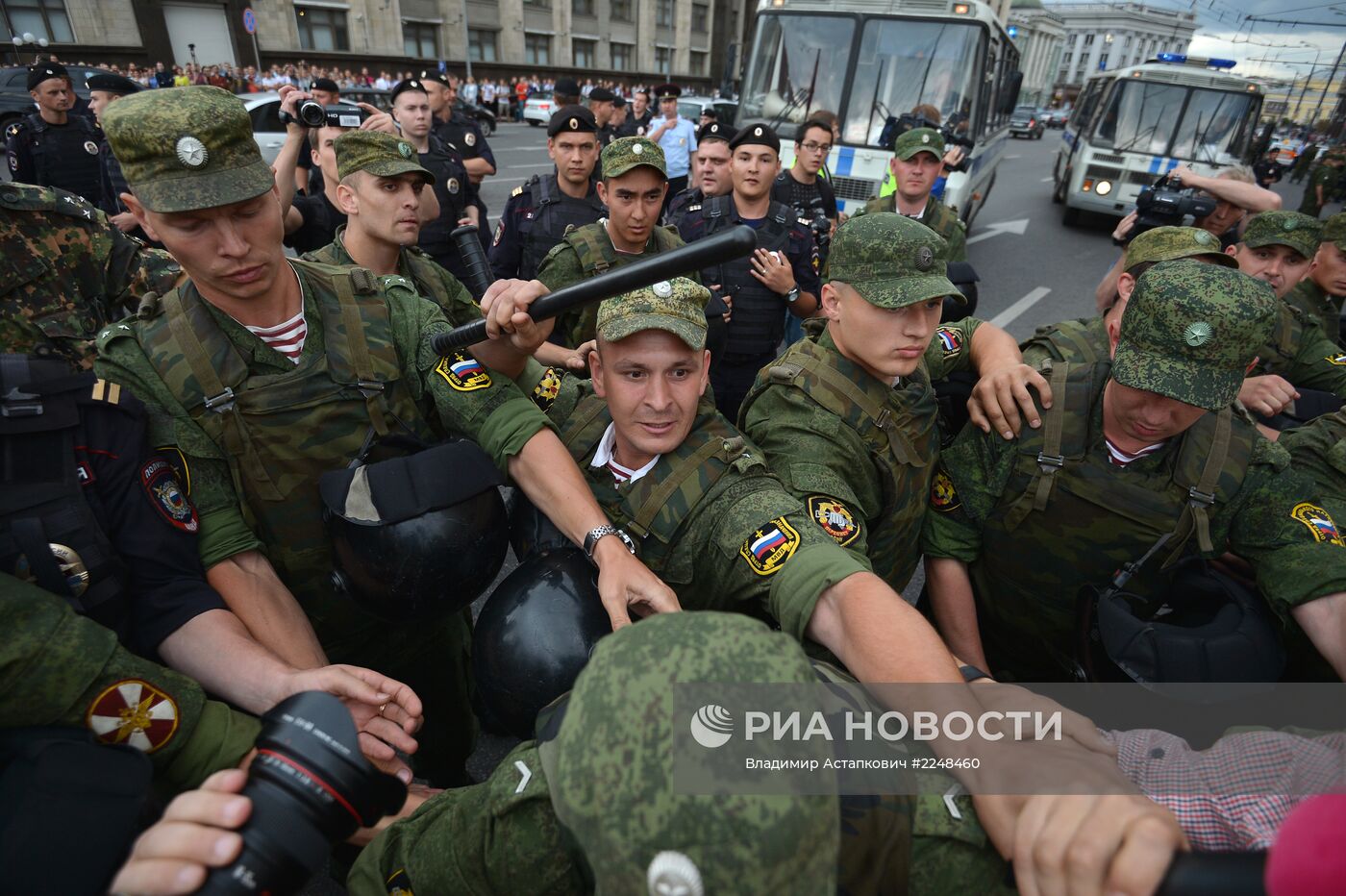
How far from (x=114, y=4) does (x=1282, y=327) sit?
33.9 meters

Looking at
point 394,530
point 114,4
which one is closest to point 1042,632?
point 394,530

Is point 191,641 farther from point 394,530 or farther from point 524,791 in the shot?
point 524,791

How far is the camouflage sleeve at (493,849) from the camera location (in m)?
1.12

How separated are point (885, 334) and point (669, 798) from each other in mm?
1712

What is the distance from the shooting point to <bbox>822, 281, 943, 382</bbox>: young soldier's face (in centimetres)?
217

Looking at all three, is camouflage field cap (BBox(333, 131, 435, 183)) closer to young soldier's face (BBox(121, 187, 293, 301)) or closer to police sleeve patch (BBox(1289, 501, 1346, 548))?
young soldier's face (BBox(121, 187, 293, 301))

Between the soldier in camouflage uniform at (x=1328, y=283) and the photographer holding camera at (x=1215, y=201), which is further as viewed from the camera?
the photographer holding camera at (x=1215, y=201)

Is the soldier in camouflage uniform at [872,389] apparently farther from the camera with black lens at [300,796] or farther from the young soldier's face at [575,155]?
the young soldier's face at [575,155]

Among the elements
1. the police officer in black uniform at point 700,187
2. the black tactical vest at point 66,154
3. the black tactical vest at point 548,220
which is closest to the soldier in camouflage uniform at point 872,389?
the black tactical vest at point 548,220

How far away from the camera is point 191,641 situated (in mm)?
1475

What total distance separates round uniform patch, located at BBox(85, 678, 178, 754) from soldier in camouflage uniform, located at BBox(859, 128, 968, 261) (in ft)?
15.6

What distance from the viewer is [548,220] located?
436cm

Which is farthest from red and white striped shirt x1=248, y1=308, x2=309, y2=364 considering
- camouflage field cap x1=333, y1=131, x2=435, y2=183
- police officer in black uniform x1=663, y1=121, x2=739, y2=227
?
police officer in black uniform x1=663, y1=121, x2=739, y2=227

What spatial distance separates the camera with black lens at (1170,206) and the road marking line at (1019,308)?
3408 mm
